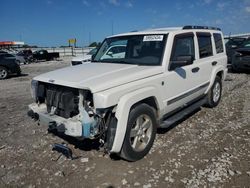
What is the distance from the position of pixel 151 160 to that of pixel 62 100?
5.37 feet

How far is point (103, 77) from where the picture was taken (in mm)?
3576

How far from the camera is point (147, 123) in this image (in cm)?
396

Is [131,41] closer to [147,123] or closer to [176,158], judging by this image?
[147,123]

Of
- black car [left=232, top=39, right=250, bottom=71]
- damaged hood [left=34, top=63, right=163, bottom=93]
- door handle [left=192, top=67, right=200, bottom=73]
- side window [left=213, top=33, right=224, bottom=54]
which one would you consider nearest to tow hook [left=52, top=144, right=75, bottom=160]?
damaged hood [left=34, top=63, right=163, bottom=93]

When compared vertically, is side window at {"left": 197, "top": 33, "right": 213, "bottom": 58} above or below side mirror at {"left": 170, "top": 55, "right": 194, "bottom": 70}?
above

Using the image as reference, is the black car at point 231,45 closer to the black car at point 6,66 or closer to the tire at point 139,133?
the tire at point 139,133

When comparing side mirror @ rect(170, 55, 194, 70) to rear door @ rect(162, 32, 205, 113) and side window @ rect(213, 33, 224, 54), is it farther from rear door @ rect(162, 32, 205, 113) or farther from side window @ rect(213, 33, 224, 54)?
side window @ rect(213, 33, 224, 54)

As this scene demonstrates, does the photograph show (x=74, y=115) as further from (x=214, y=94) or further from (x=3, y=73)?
(x=3, y=73)

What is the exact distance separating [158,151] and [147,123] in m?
0.55

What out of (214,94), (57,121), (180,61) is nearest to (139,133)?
(57,121)

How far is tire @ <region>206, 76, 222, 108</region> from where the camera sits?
6235 mm

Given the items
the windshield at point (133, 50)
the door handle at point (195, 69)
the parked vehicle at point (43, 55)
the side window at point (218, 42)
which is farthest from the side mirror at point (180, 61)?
the parked vehicle at point (43, 55)

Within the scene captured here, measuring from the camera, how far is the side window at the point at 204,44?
17.7 ft

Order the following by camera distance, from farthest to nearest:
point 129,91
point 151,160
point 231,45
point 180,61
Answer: point 231,45 < point 180,61 < point 151,160 < point 129,91
